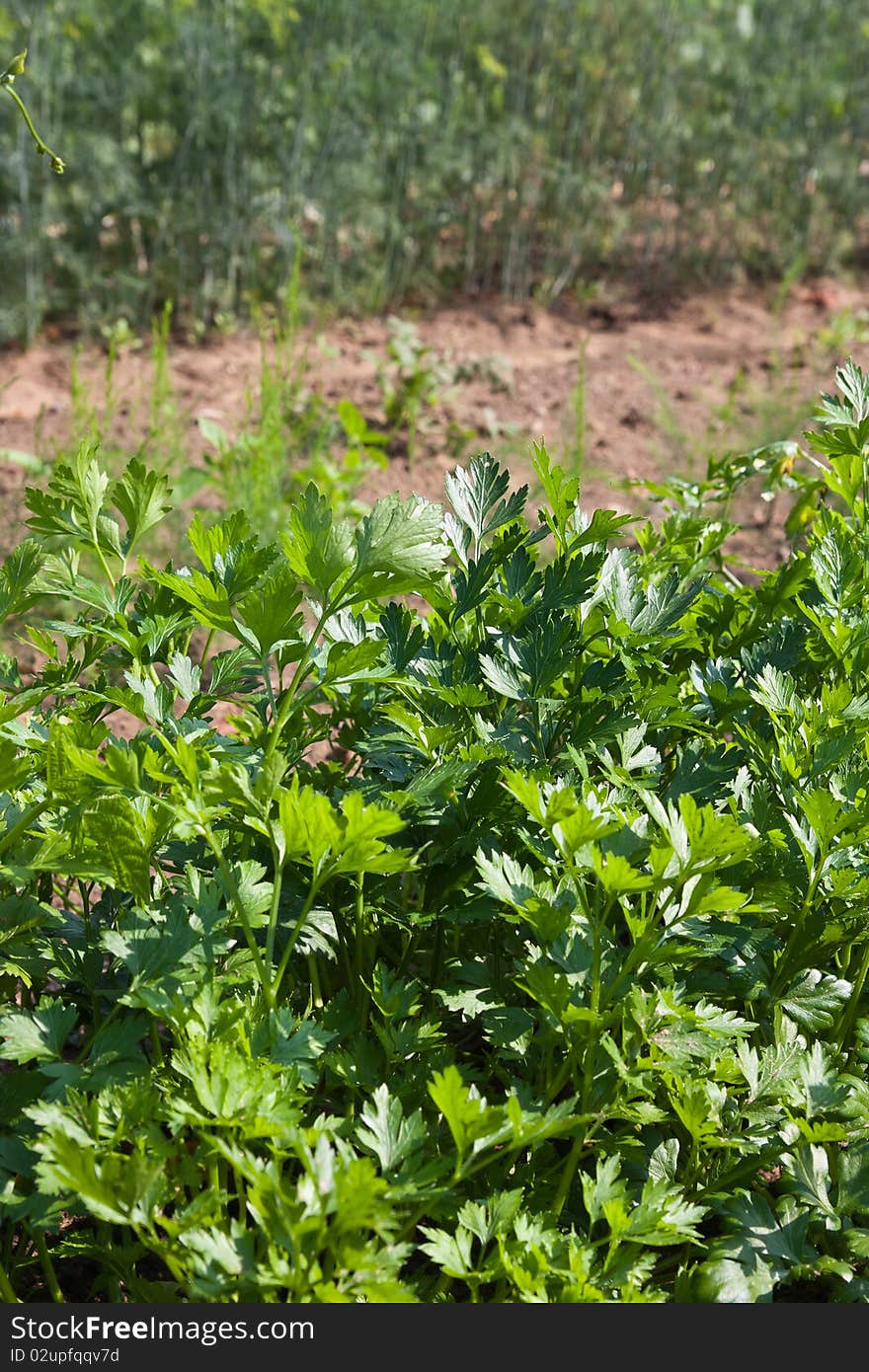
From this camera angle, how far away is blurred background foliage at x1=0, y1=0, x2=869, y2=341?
5.21m

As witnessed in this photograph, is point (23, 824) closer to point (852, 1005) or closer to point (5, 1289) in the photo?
point (5, 1289)

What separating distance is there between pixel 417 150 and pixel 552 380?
4.52 feet

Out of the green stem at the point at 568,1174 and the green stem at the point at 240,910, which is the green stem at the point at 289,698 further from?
the green stem at the point at 568,1174

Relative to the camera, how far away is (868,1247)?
4.97 feet

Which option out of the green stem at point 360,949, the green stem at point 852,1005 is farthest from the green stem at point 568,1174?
the green stem at point 852,1005

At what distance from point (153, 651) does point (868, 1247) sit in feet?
3.69

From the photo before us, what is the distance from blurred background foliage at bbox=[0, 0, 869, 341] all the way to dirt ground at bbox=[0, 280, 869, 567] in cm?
24

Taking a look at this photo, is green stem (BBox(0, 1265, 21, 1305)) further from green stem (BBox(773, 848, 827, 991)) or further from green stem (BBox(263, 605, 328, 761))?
green stem (BBox(773, 848, 827, 991))

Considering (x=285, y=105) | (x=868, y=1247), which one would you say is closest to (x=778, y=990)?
(x=868, y=1247)

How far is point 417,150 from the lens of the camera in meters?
5.88

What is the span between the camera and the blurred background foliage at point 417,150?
521 cm

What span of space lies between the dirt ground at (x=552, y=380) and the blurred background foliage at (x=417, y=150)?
24 cm

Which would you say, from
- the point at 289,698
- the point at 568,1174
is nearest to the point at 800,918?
the point at 568,1174

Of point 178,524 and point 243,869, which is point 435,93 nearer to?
point 178,524
